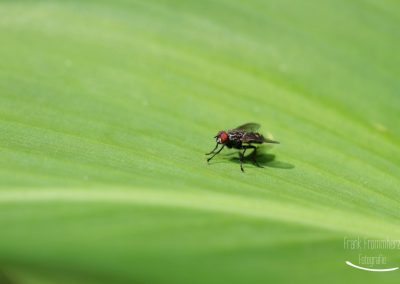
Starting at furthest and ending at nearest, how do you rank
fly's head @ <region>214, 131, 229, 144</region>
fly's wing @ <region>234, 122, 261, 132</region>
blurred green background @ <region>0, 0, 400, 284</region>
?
fly's wing @ <region>234, 122, 261, 132</region>
fly's head @ <region>214, 131, 229, 144</region>
blurred green background @ <region>0, 0, 400, 284</region>

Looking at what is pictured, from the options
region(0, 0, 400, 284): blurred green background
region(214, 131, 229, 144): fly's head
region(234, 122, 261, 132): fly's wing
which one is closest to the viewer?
region(0, 0, 400, 284): blurred green background

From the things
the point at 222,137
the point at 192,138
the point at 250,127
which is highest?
the point at 250,127

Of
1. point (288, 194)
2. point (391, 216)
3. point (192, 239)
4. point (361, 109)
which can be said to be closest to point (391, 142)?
point (361, 109)

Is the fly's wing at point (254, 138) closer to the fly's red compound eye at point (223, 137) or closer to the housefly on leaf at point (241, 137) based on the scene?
the housefly on leaf at point (241, 137)

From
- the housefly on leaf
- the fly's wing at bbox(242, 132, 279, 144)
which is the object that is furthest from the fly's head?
the fly's wing at bbox(242, 132, 279, 144)

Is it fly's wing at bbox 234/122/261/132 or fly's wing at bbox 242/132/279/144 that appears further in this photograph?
fly's wing at bbox 234/122/261/132

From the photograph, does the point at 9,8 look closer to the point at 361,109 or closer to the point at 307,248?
the point at 361,109

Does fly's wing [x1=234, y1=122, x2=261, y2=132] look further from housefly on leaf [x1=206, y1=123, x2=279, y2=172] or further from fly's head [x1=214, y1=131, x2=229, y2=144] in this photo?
fly's head [x1=214, y1=131, x2=229, y2=144]

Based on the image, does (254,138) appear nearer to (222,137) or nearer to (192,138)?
(222,137)

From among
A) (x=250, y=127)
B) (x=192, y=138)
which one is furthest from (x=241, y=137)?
(x=192, y=138)
